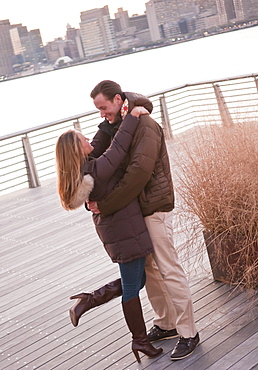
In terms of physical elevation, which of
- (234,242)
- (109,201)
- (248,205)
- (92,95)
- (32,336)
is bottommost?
(32,336)

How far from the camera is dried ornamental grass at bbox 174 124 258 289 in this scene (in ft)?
10.7

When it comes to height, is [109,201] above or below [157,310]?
above

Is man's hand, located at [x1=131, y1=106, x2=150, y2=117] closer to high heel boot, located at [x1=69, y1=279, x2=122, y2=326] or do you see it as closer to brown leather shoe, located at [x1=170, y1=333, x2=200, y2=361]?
high heel boot, located at [x1=69, y1=279, x2=122, y2=326]

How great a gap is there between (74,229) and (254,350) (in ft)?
10.4

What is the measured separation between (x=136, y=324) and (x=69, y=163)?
2.81 feet

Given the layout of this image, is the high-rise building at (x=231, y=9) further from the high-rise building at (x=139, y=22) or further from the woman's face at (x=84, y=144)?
the woman's face at (x=84, y=144)

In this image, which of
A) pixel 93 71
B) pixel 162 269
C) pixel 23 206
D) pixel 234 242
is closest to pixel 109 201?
pixel 162 269

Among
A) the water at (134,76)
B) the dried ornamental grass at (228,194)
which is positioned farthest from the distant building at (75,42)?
the dried ornamental grass at (228,194)

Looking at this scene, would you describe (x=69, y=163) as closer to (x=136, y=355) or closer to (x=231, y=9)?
(x=136, y=355)

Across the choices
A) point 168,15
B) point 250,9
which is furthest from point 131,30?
point 250,9

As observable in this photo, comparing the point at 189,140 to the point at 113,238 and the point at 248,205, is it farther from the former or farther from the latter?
the point at 113,238

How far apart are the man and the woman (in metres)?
0.05

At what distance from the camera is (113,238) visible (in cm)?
280

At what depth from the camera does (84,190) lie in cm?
268
